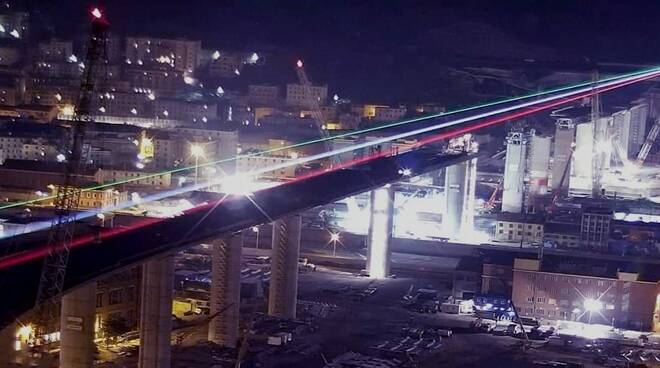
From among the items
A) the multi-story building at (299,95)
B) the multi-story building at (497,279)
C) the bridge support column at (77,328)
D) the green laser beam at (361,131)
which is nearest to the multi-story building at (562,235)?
the multi-story building at (497,279)

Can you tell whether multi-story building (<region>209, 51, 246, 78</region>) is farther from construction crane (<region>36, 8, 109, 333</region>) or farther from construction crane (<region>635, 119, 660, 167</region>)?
construction crane (<region>36, 8, 109, 333</region>)

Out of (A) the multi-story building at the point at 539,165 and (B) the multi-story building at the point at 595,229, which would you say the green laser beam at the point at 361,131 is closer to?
(A) the multi-story building at the point at 539,165

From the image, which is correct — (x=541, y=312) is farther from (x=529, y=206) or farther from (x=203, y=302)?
(x=529, y=206)

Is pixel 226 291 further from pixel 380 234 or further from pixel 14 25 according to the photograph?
pixel 14 25

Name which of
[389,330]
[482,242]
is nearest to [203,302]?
[389,330]

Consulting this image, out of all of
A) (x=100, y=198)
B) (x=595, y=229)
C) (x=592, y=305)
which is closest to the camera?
(x=592, y=305)

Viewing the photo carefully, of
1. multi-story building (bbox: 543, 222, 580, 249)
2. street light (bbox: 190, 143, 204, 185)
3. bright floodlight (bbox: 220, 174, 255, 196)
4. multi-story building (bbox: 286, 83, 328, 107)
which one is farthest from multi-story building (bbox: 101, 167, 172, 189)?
multi-story building (bbox: 286, 83, 328, 107)

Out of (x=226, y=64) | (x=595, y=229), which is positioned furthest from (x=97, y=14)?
(x=226, y=64)
